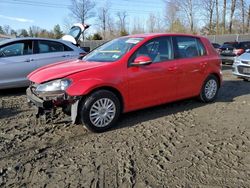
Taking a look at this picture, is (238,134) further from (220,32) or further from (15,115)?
(220,32)

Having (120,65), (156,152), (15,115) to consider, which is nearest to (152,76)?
(120,65)

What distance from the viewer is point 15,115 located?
5.69 meters

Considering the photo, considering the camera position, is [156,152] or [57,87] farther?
[57,87]

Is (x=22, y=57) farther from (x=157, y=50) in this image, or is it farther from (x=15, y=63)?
(x=157, y=50)

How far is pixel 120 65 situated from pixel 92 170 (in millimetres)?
1975

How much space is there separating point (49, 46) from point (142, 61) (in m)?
4.02

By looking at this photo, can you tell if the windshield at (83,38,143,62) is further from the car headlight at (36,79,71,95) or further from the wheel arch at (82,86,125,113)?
the car headlight at (36,79,71,95)

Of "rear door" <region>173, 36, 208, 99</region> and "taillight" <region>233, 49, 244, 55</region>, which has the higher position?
"taillight" <region>233, 49, 244, 55</region>

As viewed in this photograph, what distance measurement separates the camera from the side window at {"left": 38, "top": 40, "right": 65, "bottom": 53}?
780 centimetres

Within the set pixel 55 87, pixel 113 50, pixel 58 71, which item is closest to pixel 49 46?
pixel 113 50

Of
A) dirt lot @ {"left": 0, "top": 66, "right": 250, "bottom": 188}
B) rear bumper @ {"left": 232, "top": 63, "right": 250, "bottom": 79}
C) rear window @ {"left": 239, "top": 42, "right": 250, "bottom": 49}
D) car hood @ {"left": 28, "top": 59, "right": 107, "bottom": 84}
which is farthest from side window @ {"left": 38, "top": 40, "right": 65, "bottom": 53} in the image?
rear window @ {"left": 239, "top": 42, "right": 250, "bottom": 49}

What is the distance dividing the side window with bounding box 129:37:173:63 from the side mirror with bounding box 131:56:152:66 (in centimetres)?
11

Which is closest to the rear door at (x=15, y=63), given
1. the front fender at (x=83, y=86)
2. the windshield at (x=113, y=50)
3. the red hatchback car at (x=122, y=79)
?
the red hatchback car at (x=122, y=79)

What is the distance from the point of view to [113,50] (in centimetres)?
537
